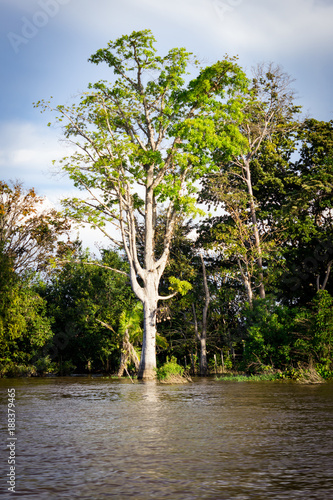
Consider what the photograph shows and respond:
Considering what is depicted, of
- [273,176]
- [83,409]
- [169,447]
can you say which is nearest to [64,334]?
[273,176]

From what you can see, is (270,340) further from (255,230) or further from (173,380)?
(255,230)

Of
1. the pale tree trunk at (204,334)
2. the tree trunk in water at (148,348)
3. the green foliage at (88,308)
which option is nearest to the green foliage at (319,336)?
the tree trunk in water at (148,348)

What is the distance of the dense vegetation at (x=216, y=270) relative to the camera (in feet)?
89.3

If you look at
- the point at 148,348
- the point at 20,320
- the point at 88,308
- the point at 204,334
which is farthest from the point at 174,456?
the point at 88,308

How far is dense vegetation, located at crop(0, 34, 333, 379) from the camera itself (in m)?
27.2

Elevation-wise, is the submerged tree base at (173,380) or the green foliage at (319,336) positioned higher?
the green foliage at (319,336)

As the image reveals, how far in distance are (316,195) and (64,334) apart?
2264cm

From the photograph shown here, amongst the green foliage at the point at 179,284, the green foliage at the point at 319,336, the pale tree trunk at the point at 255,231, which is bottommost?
the green foliage at the point at 319,336

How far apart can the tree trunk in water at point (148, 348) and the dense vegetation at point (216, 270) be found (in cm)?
204

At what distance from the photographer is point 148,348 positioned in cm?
2558

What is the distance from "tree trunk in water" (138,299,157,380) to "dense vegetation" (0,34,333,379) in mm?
2036

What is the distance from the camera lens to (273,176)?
36.5 meters

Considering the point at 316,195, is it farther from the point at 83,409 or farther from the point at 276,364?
the point at 83,409

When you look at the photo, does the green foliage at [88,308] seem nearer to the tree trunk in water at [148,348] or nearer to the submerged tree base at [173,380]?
the tree trunk in water at [148,348]
